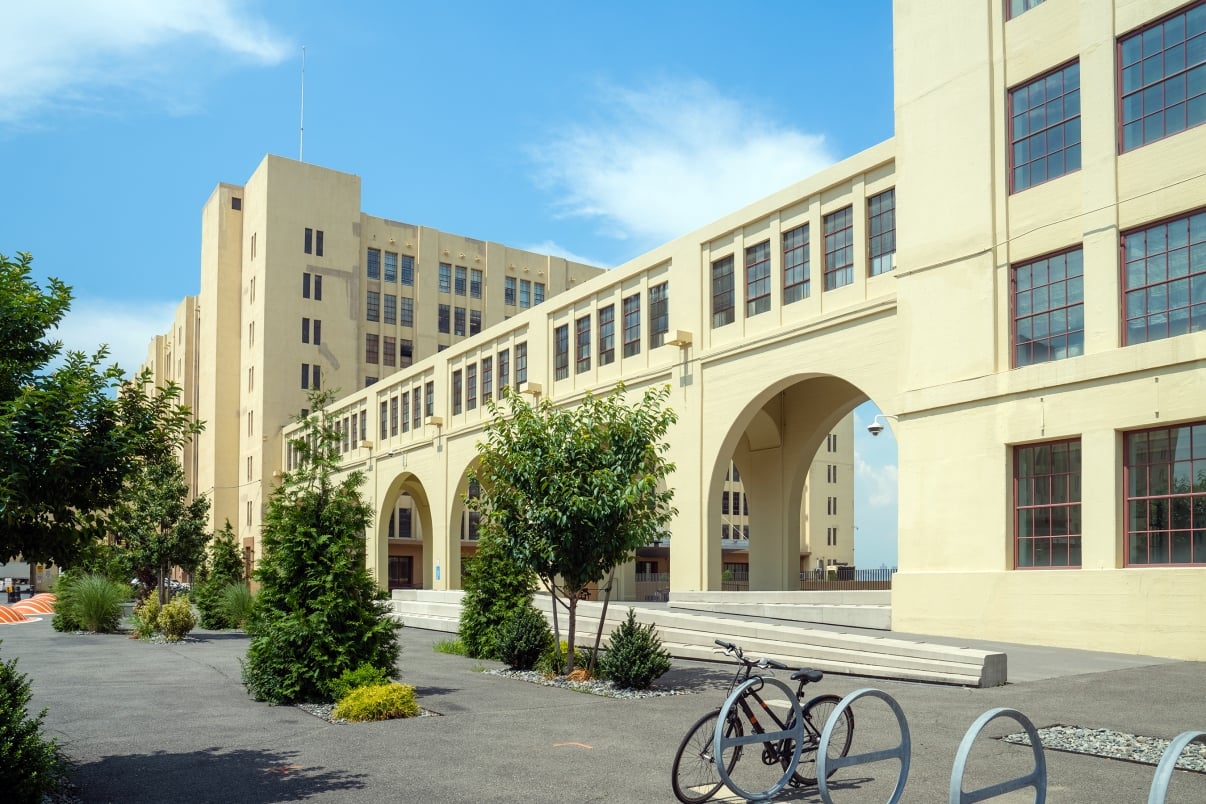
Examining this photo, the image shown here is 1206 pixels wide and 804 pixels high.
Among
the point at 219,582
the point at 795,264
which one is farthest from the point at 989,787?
the point at 219,582

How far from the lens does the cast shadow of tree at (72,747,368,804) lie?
30.5 ft

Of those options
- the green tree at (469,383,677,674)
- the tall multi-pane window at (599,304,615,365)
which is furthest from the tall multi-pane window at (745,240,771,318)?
the green tree at (469,383,677,674)

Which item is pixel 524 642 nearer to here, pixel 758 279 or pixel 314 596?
pixel 314 596

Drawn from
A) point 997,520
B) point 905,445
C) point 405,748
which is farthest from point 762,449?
point 405,748

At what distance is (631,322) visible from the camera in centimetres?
3441

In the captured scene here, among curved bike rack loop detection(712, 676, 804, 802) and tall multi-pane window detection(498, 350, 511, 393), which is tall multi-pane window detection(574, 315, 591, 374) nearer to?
tall multi-pane window detection(498, 350, 511, 393)

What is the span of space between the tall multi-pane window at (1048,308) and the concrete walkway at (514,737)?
5.81 metres

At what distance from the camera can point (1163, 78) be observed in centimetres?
1916

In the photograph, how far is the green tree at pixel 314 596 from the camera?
15.2 meters

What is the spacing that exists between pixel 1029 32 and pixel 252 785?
19.9m

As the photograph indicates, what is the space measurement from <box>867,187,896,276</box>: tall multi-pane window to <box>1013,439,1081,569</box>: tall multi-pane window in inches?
229

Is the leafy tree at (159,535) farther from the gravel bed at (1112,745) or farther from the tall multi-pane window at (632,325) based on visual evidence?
the gravel bed at (1112,745)

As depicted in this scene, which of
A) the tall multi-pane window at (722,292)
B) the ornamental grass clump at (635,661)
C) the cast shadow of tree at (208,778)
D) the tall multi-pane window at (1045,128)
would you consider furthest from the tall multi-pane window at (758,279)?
the cast shadow of tree at (208,778)

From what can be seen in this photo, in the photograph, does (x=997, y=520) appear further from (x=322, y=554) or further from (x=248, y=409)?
(x=248, y=409)
